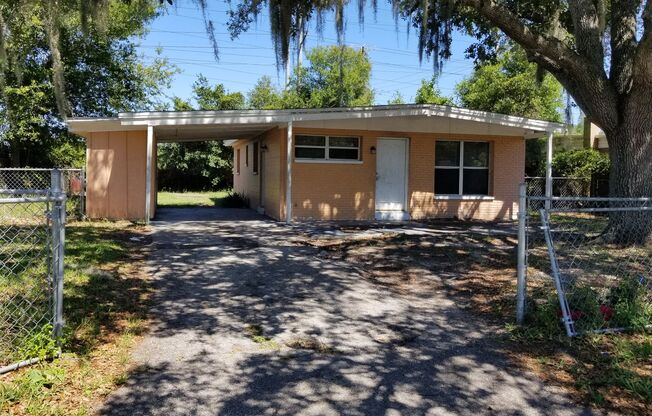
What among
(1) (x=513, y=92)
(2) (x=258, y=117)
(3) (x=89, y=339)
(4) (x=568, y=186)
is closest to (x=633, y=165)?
(2) (x=258, y=117)

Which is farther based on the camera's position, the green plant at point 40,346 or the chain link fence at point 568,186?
the chain link fence at point 568,186

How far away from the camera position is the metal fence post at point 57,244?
3939mm

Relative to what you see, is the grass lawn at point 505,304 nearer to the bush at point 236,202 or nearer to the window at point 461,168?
the window at point 461,168

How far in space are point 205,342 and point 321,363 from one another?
106 cm

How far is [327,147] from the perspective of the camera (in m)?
13.6

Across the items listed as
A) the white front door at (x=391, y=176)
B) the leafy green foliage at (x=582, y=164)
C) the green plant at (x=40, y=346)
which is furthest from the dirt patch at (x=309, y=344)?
the leafy green foliage at (x=582, y=164)

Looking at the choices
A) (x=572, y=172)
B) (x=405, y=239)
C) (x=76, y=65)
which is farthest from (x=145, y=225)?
(x=572, y=172)

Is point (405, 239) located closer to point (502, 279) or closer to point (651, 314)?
point (502, 279)

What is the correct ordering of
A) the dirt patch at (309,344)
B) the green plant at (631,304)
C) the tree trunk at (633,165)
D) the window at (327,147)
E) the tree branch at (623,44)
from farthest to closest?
the window at (327,147) < the tree branch at (623,44) < the tree trunk at (633,165) < the green plant at (631,304) < the dirt patch at (309,344)

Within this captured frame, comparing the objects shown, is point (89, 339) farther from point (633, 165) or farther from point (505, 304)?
point (633, 165)

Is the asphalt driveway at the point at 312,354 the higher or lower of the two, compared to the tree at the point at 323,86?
lower

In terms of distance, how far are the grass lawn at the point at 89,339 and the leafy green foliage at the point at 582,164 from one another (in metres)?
16.9

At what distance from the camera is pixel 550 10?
442 inches

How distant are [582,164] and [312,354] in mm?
19200
